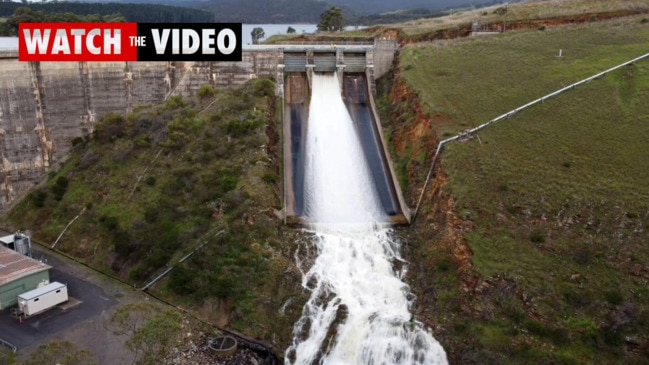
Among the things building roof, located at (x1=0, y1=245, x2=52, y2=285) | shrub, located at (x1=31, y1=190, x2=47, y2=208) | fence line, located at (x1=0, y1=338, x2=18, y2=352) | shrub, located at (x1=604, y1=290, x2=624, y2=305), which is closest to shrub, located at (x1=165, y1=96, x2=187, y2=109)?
shrub, located at (x1=31, y1=190, x2=47, y2=208)

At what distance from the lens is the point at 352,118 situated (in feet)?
147

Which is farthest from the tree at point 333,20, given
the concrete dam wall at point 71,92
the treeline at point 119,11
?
Result: the treeline at point 119,11

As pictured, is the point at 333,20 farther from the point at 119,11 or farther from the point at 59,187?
the point at 119,11

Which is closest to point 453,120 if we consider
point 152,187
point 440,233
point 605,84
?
point 440,233

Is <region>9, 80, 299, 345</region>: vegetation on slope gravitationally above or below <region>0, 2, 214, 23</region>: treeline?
below

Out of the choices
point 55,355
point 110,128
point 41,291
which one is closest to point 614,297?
point 55,355

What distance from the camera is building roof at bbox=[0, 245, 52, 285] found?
30000 mm

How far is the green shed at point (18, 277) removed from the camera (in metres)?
29.6

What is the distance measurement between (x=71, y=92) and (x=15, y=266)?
1868 cm

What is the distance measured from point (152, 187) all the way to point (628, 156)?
101 ft

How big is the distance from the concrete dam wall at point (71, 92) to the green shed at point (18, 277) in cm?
1409

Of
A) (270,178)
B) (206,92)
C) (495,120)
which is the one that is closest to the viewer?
(270,178)

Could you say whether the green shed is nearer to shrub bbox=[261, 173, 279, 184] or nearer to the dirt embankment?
shrub bbox=[261, 173, 279, 184]

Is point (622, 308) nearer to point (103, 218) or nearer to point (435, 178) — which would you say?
point (435, 178)
